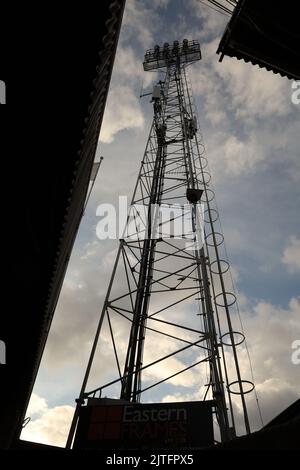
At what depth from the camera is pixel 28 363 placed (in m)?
5.02

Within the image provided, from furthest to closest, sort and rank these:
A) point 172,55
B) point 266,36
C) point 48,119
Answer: point 172,55 < point 266,36 < point 48,119

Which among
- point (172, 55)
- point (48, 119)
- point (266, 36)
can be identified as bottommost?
point (48, 119)

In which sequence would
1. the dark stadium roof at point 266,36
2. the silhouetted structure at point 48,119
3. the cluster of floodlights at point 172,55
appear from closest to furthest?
the silhouetted structure at point 48,119 → the dark stadium roof at point 266,36 → the cluster of floodlights at point 172,55

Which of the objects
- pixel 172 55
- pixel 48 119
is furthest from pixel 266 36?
pixel 172 55

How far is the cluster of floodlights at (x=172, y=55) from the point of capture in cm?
1850

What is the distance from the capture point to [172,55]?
1892 cm

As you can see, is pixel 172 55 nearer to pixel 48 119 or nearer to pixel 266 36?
pixel 266 36

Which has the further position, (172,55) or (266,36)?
(172,55)

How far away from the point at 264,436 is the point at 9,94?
3.85 m

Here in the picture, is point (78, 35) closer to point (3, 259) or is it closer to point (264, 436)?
point (3, 259)

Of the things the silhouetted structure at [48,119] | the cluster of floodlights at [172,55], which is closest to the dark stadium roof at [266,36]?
the silhouetted structure at [48,119]

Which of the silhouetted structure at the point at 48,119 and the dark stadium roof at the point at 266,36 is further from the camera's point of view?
the dark stadium roof at the point at 266,36

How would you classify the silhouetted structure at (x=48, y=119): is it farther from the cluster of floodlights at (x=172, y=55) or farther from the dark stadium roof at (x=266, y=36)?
the cluster of floodlights at (x=172, y=55)

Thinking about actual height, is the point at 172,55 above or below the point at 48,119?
above
